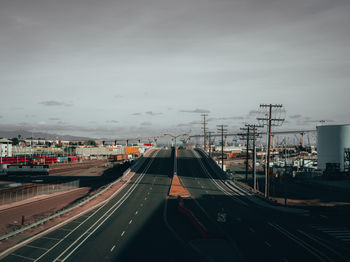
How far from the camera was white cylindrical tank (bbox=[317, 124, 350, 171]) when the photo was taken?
374ft

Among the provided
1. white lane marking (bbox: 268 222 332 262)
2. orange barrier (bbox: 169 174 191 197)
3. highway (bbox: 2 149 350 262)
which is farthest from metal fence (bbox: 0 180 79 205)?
white lane marking (bbox: 268 222 332 262)

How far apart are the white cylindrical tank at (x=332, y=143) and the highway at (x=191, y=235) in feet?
239

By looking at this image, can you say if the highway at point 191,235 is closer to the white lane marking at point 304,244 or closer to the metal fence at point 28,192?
the white lane marking at point 304,244

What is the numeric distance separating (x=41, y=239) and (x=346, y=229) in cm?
3530

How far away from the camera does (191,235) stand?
1334 inches

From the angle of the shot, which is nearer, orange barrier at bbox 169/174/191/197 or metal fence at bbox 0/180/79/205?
metal fence at bbox 0/180/79/205

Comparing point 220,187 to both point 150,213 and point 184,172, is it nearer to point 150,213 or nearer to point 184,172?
point 184,172

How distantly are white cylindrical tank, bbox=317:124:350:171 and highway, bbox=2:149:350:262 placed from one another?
72905 mm

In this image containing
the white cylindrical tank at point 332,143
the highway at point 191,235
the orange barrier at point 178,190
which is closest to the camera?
the highway at point 191,235

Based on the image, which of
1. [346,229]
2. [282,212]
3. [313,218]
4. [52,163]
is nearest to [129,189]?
[282,212]

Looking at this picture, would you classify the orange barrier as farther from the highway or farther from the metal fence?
the metal fence

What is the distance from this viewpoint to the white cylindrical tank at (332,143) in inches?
4493

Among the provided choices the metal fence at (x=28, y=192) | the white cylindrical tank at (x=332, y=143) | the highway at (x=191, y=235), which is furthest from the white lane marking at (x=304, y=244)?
the white cylindrical tank at (x=332, y=143)

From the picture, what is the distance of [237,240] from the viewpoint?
31.9 meters
